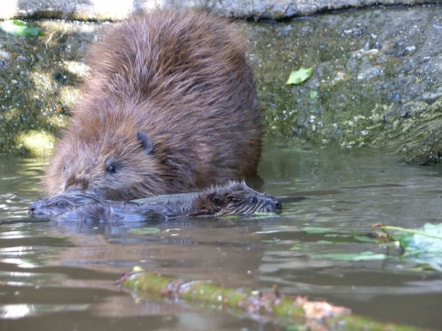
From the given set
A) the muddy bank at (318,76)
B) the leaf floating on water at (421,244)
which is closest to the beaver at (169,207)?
the leaf floating on water at (421,244)

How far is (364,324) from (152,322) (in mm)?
552

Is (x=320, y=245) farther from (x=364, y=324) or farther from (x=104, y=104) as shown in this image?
(x=104, y=104)

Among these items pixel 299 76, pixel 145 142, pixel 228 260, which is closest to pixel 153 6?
pixel 299 76

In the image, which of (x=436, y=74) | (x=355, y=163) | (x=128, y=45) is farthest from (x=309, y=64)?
(x=128, y=45)

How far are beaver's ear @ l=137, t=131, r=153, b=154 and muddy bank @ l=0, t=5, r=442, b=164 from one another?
1.52 metres

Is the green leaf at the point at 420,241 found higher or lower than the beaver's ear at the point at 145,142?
lower

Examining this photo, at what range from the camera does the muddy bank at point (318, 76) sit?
6.48 m

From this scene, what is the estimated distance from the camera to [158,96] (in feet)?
17.5

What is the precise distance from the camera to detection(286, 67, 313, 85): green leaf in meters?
6.88

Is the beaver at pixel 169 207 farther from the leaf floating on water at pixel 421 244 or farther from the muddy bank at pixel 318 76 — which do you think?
the muddy bank at pixel 318 76

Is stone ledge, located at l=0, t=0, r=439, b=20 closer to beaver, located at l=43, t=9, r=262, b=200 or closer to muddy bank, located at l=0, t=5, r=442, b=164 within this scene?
muddy bank, located at l=0, t=5, r=442, b=164

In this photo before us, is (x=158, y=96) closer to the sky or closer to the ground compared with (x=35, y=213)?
closer to the sky

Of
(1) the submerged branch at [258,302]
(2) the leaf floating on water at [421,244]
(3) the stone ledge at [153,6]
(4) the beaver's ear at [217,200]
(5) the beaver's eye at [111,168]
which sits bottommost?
(1) the submerged branch at [258,302]

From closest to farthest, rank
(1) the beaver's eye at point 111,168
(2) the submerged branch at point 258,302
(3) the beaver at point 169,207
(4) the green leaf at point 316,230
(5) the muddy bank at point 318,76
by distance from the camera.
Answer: (2) the submerged branch at point 258,302 < (4) the green leaf at point 316,230 < (3) the beaver at point 169,207 < (1) the beaver's eye at point 111,168 < (5) the muddy bank at point 318,76
